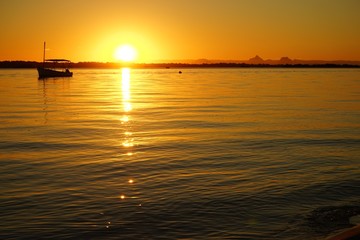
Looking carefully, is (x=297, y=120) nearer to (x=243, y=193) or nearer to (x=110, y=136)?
(x=110, y=136)

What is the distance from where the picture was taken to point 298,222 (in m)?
11.4

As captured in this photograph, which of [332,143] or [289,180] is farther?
[332,143]

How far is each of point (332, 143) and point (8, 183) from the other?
15936 mm

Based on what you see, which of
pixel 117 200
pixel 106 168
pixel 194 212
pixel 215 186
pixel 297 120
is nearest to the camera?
pixel 194 212

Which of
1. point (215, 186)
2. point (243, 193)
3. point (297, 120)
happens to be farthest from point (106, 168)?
point (297, 120)

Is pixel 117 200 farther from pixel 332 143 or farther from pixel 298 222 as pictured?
pixel 332 143

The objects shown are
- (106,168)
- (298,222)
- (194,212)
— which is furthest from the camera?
(106,168)

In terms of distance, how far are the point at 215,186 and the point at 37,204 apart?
18.4ft

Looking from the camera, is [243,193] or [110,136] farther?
[110,136]

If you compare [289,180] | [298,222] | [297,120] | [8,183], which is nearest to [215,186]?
[289,180]

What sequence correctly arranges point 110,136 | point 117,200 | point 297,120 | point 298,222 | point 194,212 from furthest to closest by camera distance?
point 297,120 < point 110,136 < point 117,200 < point 194,212 < point 298,222

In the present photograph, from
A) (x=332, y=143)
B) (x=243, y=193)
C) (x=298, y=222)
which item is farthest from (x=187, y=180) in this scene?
(x=332, y=143)

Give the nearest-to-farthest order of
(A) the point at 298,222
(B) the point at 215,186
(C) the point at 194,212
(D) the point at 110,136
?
1. (A) the point at 298,222
2. (C) the point at 194,212
3. (B) the point at 215,186
4. (D) the point at 110,136

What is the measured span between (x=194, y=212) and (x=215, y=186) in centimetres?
278
